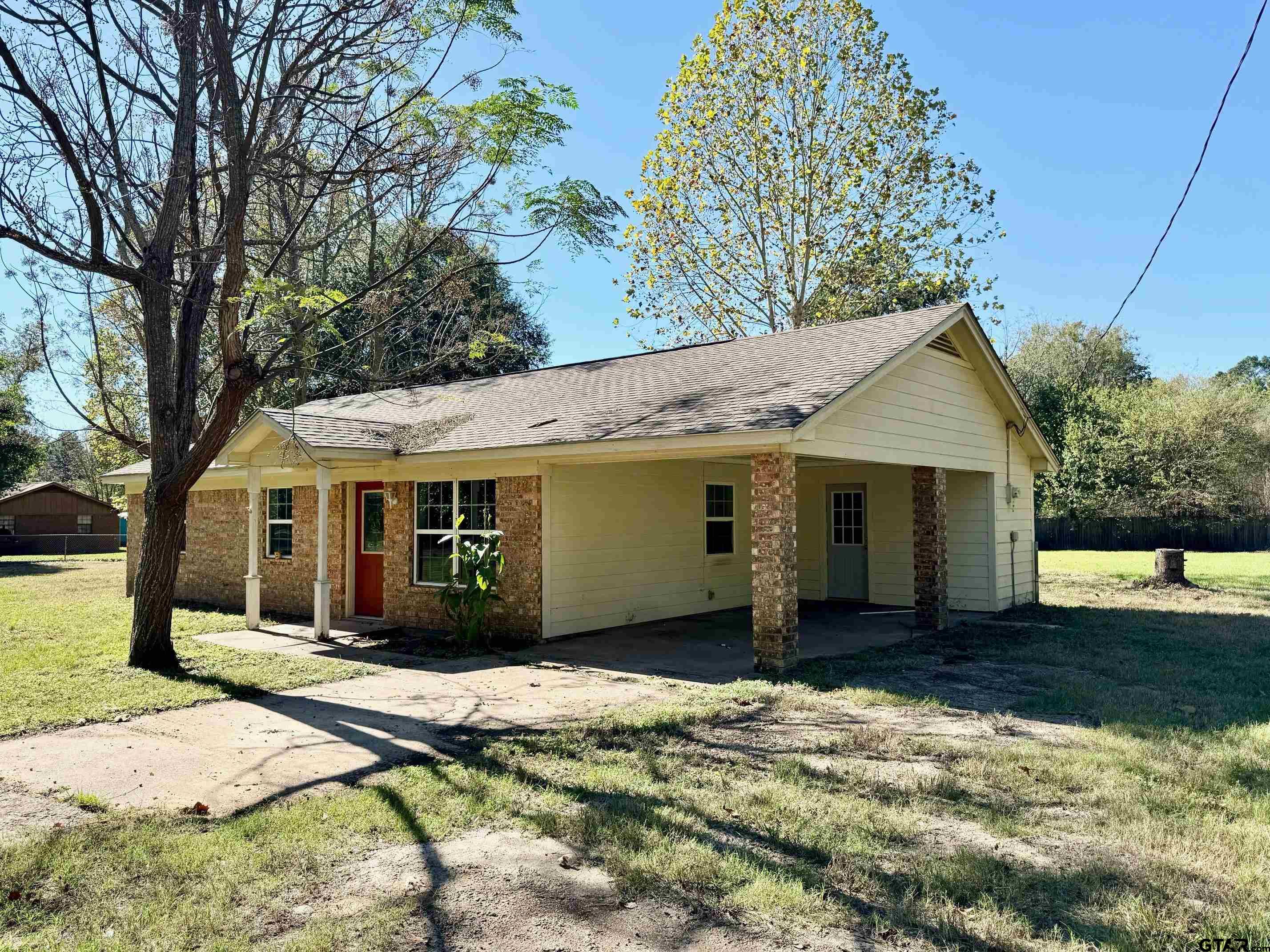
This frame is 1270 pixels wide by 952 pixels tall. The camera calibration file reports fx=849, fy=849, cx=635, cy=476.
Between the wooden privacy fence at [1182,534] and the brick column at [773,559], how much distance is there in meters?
31.5

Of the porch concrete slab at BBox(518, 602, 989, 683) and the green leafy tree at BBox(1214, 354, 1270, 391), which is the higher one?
the green leafy tree at BBox(1214, 354, 1270, 391)

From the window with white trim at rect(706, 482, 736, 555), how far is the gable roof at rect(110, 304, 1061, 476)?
254 cm

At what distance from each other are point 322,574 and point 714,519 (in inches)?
259

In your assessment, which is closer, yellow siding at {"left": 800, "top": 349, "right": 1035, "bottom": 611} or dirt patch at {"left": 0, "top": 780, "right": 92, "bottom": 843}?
dirt patch at {"left": 0, "top": 780, "right": 92, "bottom": 843}

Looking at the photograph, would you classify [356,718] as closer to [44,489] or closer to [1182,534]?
[1182,534]

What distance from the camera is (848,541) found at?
15992 millimetres

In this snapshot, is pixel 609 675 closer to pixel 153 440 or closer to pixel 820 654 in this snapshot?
pixel 820 654

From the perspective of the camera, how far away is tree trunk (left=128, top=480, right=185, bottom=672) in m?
9.81

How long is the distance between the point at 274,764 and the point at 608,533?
705cm

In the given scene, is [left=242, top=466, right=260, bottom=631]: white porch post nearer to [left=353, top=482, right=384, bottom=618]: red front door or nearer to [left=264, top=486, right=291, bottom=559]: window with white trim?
[left=353, top=482, right=384, bottom=618]: red front door

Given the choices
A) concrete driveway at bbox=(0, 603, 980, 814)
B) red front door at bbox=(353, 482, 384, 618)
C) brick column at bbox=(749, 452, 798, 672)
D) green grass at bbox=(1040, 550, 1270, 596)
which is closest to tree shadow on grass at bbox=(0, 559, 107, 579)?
red front door at bbox=(353, 482, 384, 618)

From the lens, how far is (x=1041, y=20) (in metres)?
12.5

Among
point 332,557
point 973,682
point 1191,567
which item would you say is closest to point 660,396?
point 973,682

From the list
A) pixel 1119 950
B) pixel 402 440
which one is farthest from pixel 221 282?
pixel 1119 950
